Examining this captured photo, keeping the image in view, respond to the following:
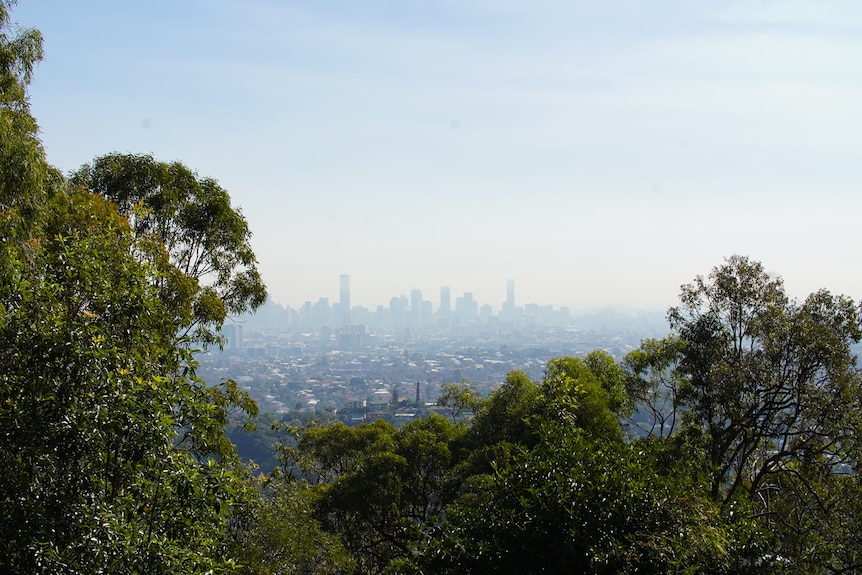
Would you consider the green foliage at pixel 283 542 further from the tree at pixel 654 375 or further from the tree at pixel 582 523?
the tree at pixel 654 375

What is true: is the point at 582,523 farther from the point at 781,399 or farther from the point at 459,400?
the point at 459,400

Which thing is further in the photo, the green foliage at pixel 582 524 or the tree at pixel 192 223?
the tree at pixel 192 223

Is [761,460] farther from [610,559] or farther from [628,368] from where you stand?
[610,559]

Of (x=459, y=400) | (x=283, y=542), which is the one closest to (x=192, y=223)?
(x=283, y=542)

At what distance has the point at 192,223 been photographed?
10.3 metres

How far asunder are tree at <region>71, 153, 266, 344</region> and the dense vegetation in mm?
41

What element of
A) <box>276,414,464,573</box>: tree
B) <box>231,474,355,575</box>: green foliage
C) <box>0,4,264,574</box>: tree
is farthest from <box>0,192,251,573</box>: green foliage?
<box>276,414,464,573</box>: tree

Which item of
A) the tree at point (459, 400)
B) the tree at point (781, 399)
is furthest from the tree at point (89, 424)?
the tree at point (459, 400)

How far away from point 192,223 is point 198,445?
17.1 feet

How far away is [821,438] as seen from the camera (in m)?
8.59

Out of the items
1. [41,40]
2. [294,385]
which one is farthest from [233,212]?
[294,385]

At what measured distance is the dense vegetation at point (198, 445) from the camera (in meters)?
4.07

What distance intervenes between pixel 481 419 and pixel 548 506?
662 centimetres

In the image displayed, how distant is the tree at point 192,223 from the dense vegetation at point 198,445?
1.6 inches
